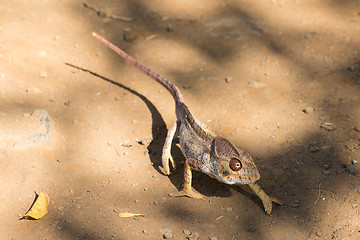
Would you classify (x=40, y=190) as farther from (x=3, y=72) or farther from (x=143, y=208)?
(x=3, y=72)

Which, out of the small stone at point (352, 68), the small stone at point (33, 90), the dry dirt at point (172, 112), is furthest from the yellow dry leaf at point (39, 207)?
the small stone at point (352, 68)

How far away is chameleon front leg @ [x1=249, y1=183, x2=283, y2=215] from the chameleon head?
225 mm

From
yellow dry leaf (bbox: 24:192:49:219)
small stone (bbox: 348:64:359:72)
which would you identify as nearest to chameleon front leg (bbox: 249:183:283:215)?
yellow dry leaf (bbox: 24:192:49:219)

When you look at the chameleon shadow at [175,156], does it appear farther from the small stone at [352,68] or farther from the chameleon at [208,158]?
the small stone at [352,68]

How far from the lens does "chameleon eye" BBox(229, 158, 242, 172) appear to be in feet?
12.5

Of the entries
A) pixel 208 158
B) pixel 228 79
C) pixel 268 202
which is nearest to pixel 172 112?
pixel 228 79

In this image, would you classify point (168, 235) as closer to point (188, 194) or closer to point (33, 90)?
point (188, 194)

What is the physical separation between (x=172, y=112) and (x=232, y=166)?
5.67 feet

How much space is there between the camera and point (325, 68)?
19.4 ft

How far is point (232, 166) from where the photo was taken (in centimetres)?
383

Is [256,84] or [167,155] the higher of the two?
[256,84]

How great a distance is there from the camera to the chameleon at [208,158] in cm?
383

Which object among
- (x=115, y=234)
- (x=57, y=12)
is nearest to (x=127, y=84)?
(x=57, y=12)

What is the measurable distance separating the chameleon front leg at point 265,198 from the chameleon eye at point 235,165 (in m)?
0.30
